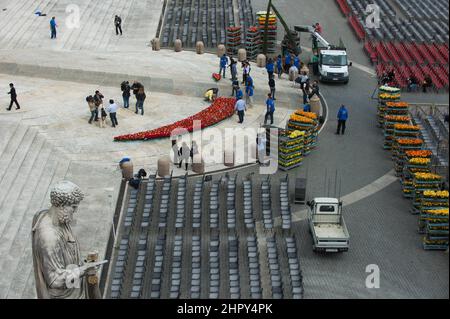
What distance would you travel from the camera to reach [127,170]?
42250mm

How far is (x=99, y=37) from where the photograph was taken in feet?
209

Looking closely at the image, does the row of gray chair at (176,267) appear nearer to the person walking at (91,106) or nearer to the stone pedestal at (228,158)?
the stone pedestal at (228,158)

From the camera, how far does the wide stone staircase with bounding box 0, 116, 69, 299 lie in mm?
34375

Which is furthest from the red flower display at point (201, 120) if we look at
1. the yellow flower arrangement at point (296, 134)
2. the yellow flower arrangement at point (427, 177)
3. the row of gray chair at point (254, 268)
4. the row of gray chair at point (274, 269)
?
the yellow flower arrangement at point (427, 177)

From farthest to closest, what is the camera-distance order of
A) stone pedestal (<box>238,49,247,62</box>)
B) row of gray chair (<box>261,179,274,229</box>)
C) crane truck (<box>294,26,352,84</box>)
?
stone pedestal (<box>238,49,247,62</box>) → crane truck (<box>294,26,352,84</box>) → row of gray chair (<box>261,179,274,229</box>)

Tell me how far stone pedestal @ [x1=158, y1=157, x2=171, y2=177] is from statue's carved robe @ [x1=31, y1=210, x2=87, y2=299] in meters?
22.2

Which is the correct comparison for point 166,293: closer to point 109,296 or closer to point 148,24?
point 109,296

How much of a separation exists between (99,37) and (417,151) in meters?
28.2

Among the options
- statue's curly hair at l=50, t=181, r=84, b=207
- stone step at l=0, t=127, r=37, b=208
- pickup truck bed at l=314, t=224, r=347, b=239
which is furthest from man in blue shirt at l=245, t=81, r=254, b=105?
statue's curly hair at l=50, t=181, r=84, b=207

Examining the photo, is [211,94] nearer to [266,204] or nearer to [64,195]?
[266,204]

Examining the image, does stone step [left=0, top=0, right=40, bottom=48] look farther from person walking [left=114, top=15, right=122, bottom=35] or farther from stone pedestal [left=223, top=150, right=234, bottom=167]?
stone pedestal [left=223, top=150, right=234, bottom=167]

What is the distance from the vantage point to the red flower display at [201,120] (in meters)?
46.7

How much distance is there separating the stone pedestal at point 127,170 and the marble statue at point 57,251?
22079mm
